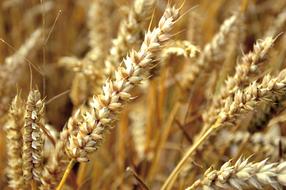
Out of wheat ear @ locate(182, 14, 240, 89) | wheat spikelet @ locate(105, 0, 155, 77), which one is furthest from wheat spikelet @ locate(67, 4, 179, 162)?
wheat ear @ locate(182, 14, 240, 89)

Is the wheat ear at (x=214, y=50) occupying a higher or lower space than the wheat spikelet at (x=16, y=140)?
lower

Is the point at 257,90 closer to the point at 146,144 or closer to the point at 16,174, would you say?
the point at 16,174

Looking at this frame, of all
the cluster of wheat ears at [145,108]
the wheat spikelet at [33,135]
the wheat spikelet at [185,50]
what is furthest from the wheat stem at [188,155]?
the wheat spikelet at [33,135]

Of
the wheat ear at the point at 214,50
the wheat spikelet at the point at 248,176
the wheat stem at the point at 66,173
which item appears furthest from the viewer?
the wheat ear at the point at 214,50

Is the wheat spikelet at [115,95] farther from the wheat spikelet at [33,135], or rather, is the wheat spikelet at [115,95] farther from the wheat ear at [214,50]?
the wheat ear at [214,50]

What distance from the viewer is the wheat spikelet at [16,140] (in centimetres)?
90

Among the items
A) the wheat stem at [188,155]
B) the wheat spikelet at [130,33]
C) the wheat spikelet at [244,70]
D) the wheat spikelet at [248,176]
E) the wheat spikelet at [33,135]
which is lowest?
the wheat spikelet at [248,176]

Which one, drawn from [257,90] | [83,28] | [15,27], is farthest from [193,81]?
[83,28]

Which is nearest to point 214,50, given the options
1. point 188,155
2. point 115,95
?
point 188,155

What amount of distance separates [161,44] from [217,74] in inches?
24.3

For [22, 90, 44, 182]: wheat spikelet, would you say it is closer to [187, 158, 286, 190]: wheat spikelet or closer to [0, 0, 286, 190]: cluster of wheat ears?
[0, 0, 286, 190]: cluster of wheat ears

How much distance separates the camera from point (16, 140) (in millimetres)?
900

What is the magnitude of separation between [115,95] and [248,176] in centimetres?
25

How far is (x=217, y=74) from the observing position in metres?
1.38
